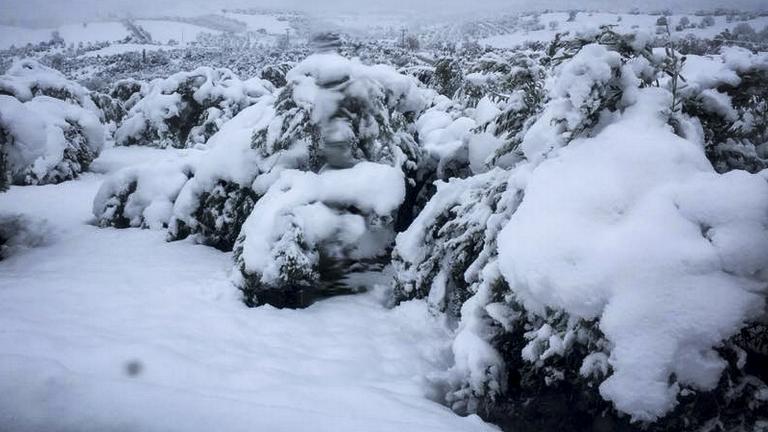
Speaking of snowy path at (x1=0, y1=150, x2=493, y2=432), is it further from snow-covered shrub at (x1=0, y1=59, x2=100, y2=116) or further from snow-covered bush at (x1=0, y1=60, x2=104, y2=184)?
snow-covered shrub at (x1=0, y1=59, x2=100, y2=116)

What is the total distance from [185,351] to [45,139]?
10443mm

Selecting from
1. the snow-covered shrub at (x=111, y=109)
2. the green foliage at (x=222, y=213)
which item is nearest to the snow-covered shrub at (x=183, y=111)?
the snow-covered shrub at (x=111, y=109)

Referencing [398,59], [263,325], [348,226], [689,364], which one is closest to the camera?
[689,364]

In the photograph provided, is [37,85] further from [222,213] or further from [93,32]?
[93,32]

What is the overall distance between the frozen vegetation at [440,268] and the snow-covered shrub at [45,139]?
418 centimetres

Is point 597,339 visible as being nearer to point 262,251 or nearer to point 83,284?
point 262,251

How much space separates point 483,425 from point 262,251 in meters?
2.92

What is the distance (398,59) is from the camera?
24.2 metres

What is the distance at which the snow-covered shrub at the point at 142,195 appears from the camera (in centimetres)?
760

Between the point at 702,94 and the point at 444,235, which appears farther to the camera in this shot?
the point at 444,235

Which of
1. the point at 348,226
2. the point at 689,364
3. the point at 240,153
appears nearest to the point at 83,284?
the point at 240,153

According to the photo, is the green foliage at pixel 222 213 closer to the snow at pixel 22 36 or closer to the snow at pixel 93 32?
the snow at pixel 22 36

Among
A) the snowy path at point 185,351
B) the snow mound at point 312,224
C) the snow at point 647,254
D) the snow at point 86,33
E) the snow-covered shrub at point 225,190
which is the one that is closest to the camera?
the snowy path at point 185,351

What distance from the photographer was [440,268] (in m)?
4.66
